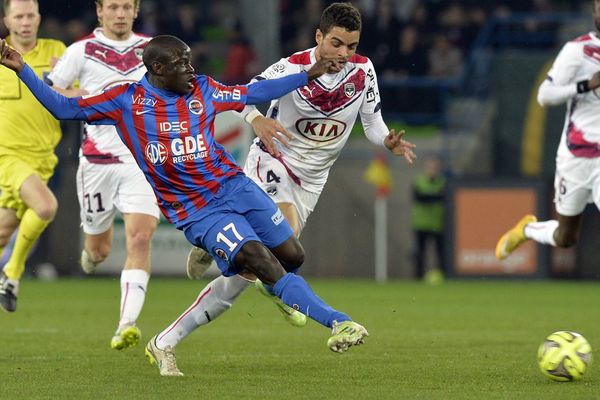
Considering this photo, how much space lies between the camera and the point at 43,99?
7.53 metres

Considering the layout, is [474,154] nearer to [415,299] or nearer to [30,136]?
[415,299]

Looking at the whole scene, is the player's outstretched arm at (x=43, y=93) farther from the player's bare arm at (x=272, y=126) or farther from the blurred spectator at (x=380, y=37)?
the blurred spectator at (x=380, y=37)

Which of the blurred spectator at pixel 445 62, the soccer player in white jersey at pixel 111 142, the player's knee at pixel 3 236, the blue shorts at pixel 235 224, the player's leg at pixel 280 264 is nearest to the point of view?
the player's leg at pixel 280 264

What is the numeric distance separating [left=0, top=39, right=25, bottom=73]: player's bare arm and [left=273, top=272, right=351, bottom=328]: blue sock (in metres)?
1.99

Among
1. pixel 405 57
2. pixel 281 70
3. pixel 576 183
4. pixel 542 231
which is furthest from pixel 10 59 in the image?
pixel 405 57

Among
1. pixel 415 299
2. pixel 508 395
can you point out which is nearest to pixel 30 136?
pixel 508 395

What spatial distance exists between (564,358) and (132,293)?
3249mm

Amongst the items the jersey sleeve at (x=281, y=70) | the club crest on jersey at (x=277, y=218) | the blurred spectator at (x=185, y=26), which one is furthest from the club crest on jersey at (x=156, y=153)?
the blurred spectator at (x=185, y=26)

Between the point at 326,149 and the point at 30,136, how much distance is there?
2.74m

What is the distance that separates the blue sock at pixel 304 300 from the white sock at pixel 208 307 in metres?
0.82

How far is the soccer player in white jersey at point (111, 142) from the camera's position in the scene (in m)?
9.50

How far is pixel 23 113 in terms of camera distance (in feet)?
34.2

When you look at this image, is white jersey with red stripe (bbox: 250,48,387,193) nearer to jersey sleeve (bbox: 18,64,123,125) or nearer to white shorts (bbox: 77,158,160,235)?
white shorts (bbox: 77,158,160,235)

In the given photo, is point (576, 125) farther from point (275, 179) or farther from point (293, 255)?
point (293, 255)
